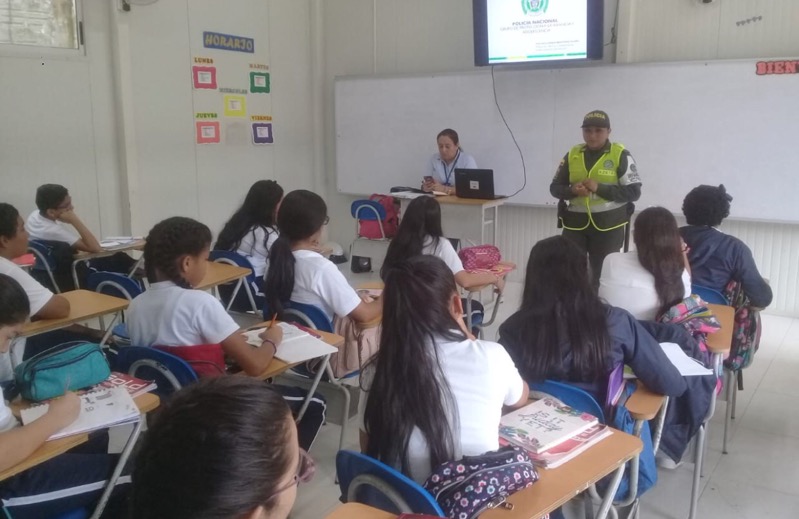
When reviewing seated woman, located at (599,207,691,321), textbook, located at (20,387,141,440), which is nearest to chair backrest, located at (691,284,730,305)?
seated woman, located at (599,207,691,321)

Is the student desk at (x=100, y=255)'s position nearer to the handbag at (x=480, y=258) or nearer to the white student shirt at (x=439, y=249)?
the white student shirt at (x=439, y=249)

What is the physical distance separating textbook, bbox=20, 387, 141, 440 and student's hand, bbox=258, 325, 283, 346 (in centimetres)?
54

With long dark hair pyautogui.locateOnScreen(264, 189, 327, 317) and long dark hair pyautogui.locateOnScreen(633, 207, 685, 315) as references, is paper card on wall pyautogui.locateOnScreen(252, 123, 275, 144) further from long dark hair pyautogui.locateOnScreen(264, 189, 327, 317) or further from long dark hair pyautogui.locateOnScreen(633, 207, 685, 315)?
long dark hair pyautogui.locateOnScreen(633, 207, 685, 315)

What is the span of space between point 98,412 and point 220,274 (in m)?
1.70

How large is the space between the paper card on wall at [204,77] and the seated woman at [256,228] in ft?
8.61

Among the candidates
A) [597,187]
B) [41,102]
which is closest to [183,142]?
[41,102]

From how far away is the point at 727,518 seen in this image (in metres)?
2.61

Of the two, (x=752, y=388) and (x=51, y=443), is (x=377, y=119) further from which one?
(x=51, y=443)

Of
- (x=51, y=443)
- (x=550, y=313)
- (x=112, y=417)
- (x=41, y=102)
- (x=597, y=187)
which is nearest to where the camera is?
(x=51, y=443)

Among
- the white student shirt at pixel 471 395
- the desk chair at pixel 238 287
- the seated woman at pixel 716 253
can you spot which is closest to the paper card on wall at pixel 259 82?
the desk chair at pixel 238 287

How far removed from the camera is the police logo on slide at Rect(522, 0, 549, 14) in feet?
18.2

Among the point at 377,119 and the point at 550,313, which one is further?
the point at 377,119

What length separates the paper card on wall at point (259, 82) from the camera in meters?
6.61

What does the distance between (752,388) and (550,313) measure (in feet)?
8.03
